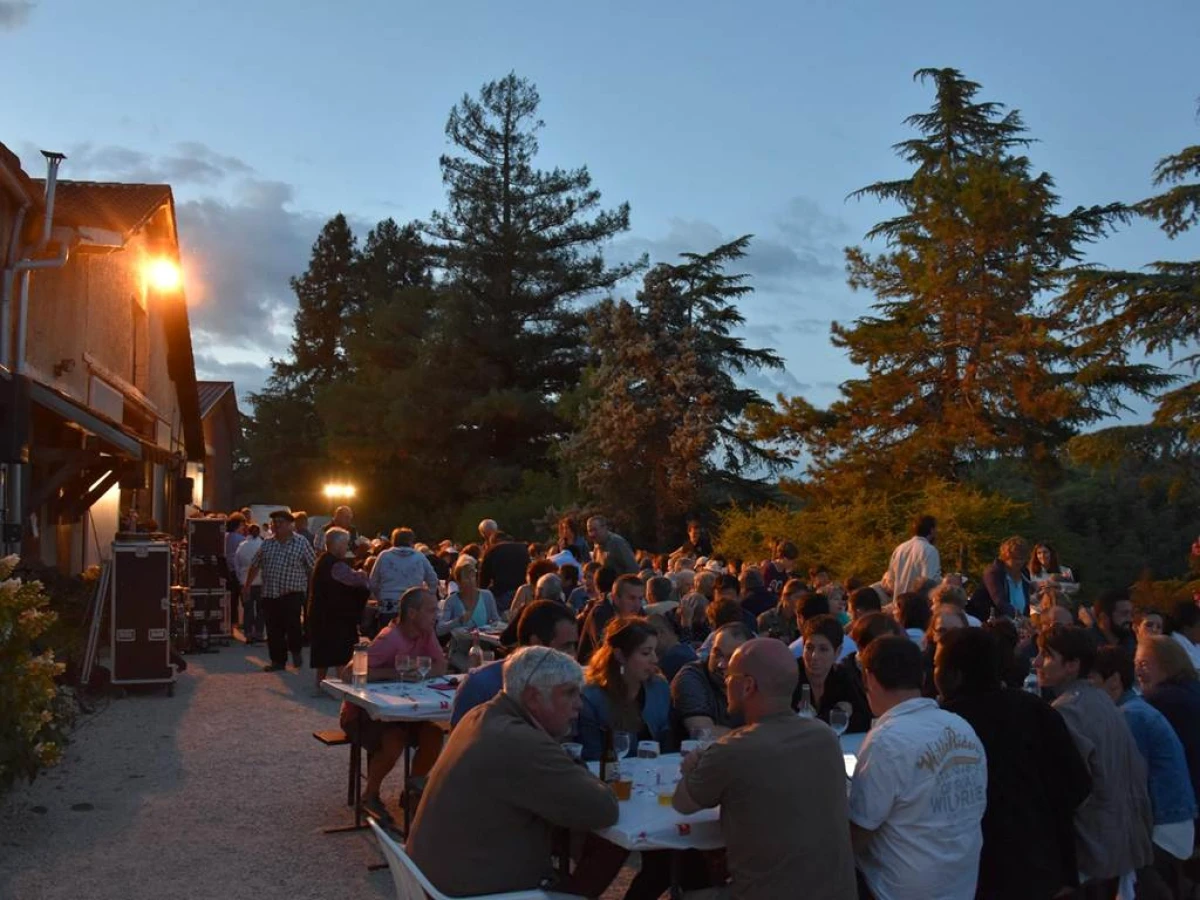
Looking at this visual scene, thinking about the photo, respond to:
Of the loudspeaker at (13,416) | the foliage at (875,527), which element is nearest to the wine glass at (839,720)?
the loudspeaker at (13,416)

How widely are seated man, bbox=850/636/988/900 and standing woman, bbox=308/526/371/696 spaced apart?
9084 millimetres

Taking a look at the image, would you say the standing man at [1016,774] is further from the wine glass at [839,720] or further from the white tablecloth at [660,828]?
the wine glass at [839,720]

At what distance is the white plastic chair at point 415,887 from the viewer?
3830 millimetres

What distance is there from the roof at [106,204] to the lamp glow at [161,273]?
3.72ft

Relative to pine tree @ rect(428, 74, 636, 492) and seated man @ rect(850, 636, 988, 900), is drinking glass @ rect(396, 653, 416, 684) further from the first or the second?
pine tree @ rect(428, 74, 636, 492)

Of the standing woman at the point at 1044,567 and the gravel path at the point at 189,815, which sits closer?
the gravel path at the point at 189,815

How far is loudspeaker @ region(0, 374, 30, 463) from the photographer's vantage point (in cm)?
1243

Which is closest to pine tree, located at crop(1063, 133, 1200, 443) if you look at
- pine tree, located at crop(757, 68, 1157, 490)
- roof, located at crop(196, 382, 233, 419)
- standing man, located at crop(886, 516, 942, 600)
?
pine tree, located at crop(757, 68, 1157, 490)

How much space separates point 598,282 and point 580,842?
117ft

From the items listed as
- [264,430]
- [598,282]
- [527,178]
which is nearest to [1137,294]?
[598,282]

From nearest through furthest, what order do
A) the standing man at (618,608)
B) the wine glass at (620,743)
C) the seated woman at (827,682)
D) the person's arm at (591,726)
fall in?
the wine glass at (620,743) < the person's arm at (591,726) < the seated woman at (827,682) < the standing man at (618,608)

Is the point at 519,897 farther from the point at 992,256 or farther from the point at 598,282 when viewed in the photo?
the point at 598,282

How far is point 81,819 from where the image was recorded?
790 cm

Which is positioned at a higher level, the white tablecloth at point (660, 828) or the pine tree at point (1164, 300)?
the pine tree at point (1164, 300)
